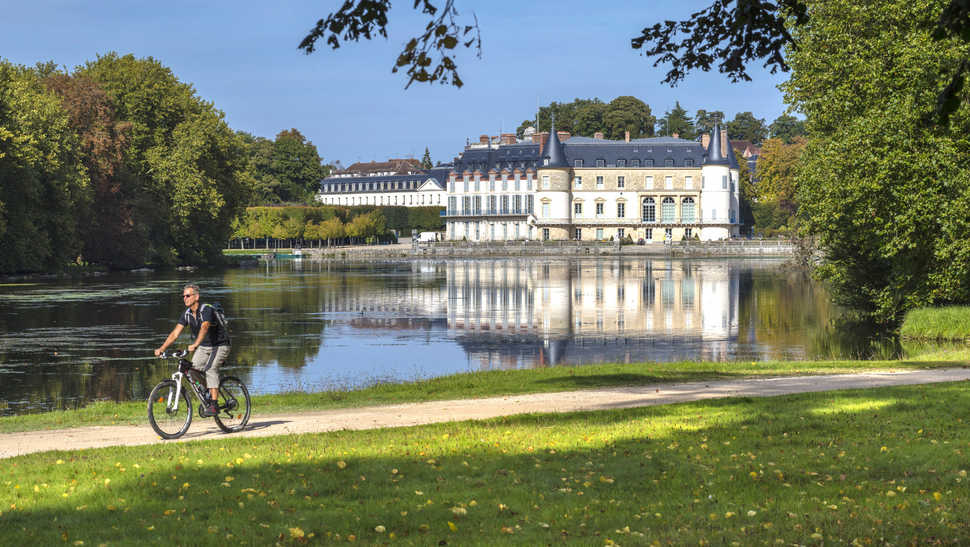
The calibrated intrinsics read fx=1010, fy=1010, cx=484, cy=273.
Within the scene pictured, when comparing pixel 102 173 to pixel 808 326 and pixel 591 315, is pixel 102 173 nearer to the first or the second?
pixel 591 315

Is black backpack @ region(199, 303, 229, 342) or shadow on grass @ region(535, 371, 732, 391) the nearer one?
black backpack @ region(199, 303, 229, 342)

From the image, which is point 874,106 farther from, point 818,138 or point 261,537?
point 261,537

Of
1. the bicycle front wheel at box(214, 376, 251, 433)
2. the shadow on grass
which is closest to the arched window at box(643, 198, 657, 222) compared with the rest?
the shadow on grass

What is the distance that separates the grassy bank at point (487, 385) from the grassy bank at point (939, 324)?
173 inches

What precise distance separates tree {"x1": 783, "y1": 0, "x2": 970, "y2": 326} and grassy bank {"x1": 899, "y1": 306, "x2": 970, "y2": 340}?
568mm

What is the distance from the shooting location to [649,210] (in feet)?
336

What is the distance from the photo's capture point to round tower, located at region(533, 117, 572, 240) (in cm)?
10238

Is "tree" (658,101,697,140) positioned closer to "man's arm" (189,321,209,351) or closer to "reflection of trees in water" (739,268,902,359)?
"reflection of trees in water" (739,268,902,359)

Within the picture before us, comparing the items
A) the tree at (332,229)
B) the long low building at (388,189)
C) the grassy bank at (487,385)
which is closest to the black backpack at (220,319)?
the grassy bank at (487,385)

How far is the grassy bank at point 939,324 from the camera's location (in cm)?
2458

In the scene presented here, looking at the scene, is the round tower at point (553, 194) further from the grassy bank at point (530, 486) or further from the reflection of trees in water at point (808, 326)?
the grassy bank at point (530, 486)

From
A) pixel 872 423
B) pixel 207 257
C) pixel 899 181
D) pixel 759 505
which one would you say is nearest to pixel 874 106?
pixel 899 181

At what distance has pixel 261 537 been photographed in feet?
22.8

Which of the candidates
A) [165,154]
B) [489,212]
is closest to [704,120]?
[489,212]
